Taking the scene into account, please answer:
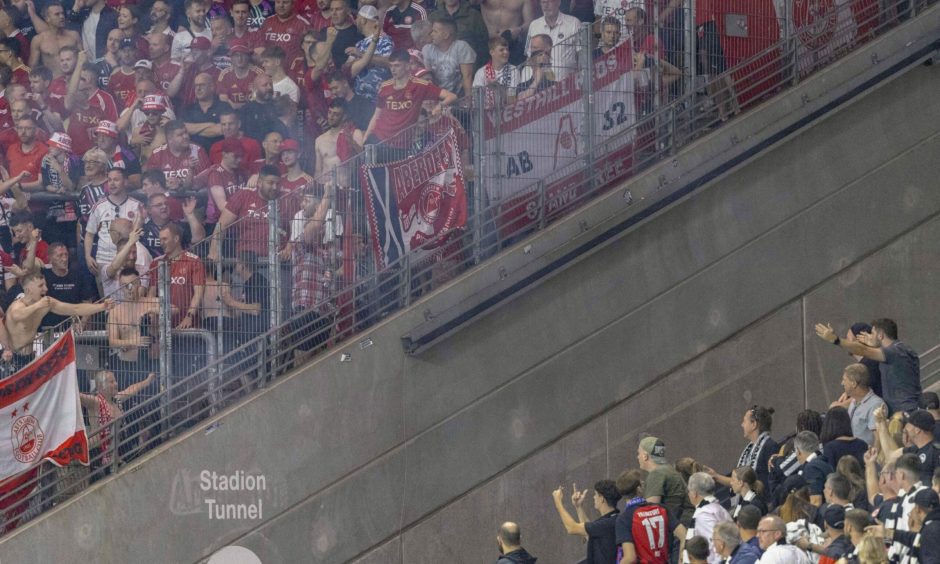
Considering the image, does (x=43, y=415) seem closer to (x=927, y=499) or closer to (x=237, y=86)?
(x=237, y=86)

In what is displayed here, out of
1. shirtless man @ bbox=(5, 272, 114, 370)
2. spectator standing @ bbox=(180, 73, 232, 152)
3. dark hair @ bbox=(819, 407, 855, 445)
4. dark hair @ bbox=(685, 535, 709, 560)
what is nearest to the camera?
dark hair @ bbox=(685, 535, 709, 560)

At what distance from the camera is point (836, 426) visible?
39.9ft

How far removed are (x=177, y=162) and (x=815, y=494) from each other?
690cm

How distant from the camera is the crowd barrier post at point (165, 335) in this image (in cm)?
1421

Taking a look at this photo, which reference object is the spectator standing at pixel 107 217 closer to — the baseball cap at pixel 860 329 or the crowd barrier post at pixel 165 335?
the crowd barrier post at pixel 165 335

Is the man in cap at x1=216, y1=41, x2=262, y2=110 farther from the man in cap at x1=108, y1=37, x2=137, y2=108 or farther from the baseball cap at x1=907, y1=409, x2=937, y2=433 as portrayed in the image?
the baseball cap at x1=907, y1=409, x2=937, y2=433

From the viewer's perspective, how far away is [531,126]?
49.3 feet

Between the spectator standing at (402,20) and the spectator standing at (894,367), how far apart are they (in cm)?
549

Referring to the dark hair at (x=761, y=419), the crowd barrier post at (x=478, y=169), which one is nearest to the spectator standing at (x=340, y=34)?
A: the crowd barrier post at (x=478, y=169)

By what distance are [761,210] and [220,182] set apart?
487cm

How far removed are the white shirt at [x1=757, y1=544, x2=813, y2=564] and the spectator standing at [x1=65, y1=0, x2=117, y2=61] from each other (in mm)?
9026

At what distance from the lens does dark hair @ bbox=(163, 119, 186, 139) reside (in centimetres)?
1588

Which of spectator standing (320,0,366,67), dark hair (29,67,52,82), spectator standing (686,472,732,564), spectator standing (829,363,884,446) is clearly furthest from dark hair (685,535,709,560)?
dark hair (29,67,52,82)

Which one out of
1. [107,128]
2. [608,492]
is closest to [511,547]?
[608,492]
